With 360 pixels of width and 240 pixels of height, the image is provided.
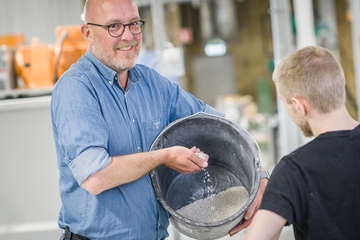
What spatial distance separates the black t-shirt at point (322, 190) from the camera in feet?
5.29

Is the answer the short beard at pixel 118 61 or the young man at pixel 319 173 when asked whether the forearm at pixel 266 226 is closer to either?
the young man at pixel 319 173

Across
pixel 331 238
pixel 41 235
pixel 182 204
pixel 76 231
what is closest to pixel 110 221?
pixel 76 231

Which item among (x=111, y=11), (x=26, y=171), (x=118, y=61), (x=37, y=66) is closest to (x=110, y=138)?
(x=118, y=61)

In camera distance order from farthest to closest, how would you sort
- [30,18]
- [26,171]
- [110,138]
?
[30,18] < [26,171] < [110,138]

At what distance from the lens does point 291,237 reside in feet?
10.8

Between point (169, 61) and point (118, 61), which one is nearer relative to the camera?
point (118, 61)

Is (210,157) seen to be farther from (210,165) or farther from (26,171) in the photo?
(26,171)

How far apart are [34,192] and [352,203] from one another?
7.02ft

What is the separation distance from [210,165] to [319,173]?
754 millimetres

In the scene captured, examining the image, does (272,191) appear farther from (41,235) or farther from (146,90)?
(41,235)

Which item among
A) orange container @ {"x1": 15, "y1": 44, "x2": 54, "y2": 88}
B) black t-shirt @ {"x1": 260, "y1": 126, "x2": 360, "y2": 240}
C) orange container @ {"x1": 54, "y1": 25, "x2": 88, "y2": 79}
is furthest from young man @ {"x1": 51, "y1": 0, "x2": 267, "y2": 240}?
orange container @ {"x1": 15, "y1": 44, "x2": 54, "y2": 88}

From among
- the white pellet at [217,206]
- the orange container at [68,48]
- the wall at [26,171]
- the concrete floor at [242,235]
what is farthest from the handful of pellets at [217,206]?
the orange container at [68,48]

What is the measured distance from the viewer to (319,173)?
1.63m

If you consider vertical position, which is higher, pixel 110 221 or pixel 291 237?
pixel 110 221
